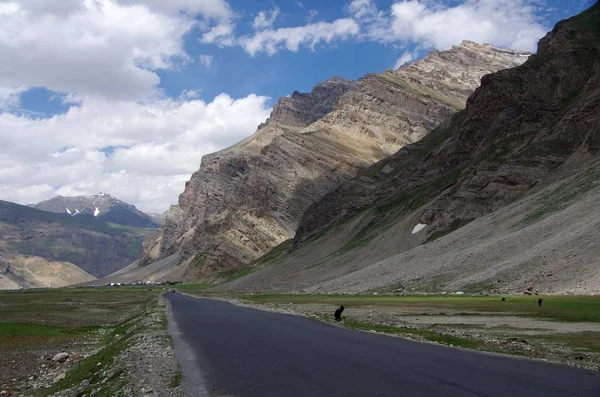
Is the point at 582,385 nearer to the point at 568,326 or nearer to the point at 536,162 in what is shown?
the point at 568,326

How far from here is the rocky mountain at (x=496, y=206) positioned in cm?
7588

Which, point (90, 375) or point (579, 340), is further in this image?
point (579, 340)

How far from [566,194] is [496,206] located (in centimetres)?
2763

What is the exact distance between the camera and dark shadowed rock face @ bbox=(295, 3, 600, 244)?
120812 millimetres

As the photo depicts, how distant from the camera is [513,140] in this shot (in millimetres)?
140750

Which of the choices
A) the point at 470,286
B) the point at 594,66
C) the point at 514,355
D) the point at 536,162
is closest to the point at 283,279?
the point at 536,162

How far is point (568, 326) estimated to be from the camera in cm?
3584

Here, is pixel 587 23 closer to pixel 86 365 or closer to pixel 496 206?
pixel 496 206

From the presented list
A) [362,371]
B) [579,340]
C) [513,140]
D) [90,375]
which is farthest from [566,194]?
[90,375]

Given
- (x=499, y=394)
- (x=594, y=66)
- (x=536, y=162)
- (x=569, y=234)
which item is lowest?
(x=499, y=394)

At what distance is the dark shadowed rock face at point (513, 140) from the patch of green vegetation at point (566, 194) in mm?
9422

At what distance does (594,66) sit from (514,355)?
138580 mm

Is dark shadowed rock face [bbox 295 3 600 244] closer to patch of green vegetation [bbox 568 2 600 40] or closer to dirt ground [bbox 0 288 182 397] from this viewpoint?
patch of green vegetation [bbox 568 2 600 40]

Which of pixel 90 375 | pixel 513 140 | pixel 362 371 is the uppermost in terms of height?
pixel 513 140
